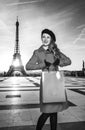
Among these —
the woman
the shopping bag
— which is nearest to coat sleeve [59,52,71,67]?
the woman

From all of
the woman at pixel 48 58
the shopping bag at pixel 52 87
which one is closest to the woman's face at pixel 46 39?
the woman at pixel 48 58

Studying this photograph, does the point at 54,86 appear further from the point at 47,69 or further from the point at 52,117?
the point at 52,117

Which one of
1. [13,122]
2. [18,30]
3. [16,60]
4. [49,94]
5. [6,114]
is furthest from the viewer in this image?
[18,30]

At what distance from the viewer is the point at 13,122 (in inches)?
152

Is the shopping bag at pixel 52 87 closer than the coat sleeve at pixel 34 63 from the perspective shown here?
Yes

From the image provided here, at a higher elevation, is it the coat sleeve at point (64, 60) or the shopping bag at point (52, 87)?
the coat sleeve at point (64, 60)

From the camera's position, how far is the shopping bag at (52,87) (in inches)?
93.0

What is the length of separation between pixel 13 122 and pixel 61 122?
94cm

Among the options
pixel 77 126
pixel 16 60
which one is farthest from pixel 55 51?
pixel 16 60

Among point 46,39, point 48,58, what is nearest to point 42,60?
point 48,58

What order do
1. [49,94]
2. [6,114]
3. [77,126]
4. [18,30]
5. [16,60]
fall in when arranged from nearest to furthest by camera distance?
1. [49,94]
2. [77,126]
3. [6,114]
4. [16,60]
5. [18,30]

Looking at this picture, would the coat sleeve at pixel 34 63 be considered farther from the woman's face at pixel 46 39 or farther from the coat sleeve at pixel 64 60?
the coat sleeve at pixel 64 60

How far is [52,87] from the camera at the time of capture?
7.77 feet

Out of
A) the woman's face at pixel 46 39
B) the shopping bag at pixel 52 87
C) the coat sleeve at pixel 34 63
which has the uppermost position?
the woman's face at pixel 46 39
